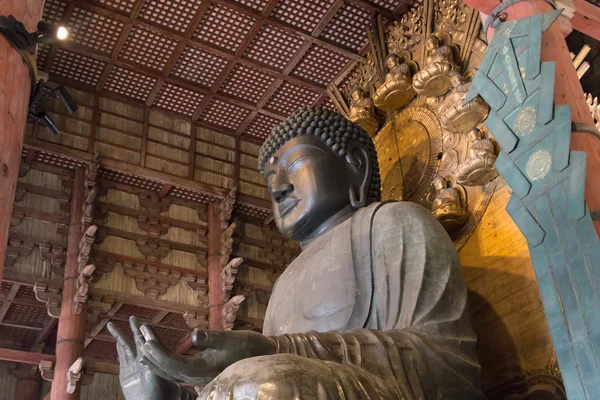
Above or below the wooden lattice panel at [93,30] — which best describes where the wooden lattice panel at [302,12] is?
below

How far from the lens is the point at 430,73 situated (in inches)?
146

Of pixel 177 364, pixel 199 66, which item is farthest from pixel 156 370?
pixel 199 66

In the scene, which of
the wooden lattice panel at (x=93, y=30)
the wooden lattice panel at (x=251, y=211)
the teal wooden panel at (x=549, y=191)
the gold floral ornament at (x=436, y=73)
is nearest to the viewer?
the teal wooden panel at (x=549, y=191)

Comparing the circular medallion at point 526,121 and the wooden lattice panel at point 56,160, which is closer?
the circular medallion at point 526,121

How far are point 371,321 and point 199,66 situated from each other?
16.8ft

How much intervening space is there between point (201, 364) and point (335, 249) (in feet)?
3.78

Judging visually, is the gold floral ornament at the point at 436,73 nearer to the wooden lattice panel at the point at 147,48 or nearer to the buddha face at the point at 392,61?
the buddha face at the point at 392,61

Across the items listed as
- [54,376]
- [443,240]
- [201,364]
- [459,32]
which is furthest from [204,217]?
[201,364]

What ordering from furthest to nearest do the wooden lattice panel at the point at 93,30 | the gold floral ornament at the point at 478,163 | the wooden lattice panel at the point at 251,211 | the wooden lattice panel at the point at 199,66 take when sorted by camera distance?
the wooden lattice panel at the point at 251,211, the wooden lattice panel at the point at 199,66, the wooden lattice panel at the point at 93,30, the gold floral ornament at the point at 478,163

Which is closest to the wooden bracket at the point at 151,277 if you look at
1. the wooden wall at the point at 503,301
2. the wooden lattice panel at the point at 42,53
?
the wooden lattice panel at the point at 42,53

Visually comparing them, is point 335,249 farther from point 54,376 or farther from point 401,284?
point 54,376

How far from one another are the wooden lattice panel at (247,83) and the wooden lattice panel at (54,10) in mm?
1861

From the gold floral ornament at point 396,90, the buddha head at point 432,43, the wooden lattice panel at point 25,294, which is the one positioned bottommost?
the gold floral ornament at point 396,90

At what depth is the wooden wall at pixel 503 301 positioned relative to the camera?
2863mm
